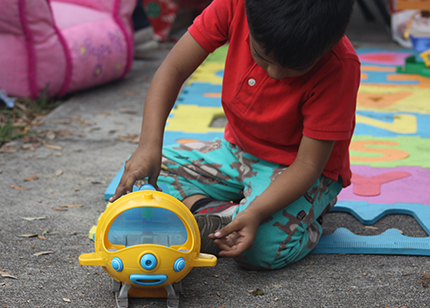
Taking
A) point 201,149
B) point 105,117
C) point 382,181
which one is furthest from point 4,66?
point 382,181

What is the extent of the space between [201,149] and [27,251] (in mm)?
555

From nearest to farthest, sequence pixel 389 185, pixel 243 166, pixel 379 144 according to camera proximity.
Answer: pixel 243 166, pixel 389 185, pixel 379 144

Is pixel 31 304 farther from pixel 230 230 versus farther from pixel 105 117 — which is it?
pixel 105 117

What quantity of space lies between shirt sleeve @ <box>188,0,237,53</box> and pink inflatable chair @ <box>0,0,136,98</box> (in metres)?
1.42

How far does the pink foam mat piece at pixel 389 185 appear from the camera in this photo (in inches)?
60.3

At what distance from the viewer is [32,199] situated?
1507 millimetres

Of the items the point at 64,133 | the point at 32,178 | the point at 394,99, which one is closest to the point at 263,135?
the point at 32,178

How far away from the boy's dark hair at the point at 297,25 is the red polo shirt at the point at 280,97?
17cm

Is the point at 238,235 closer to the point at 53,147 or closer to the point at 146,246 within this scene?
the point at 146,246

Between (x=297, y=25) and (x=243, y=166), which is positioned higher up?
(x=297, y=25)

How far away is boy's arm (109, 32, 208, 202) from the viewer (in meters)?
1.13

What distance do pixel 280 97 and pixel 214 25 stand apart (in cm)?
25

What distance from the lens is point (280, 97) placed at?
115 centimetres

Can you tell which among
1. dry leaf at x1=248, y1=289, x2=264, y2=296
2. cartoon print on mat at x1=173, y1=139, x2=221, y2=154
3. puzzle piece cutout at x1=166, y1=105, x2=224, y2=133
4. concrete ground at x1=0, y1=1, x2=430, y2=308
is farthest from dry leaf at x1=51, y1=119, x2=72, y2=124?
dry leaf at x1=248, y1=289, x2=264, y2=296
